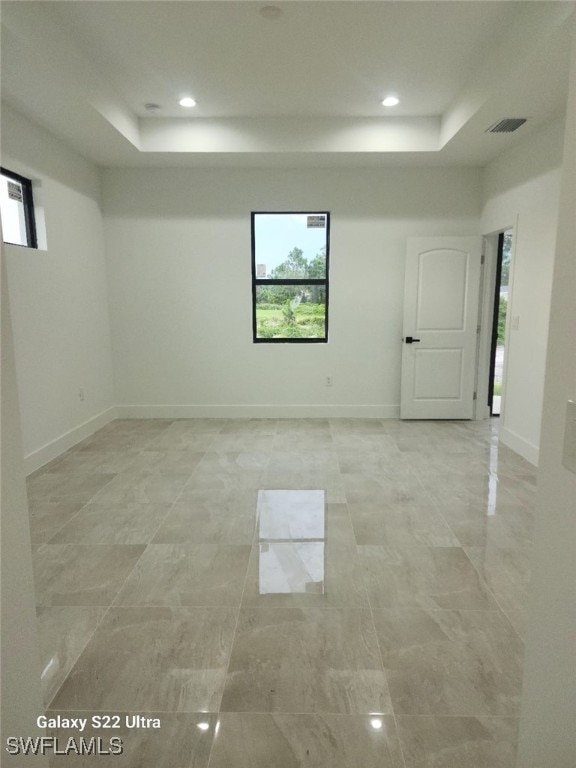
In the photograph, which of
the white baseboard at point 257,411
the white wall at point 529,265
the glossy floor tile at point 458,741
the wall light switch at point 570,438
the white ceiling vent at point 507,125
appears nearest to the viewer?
the wall light switch at point 570,438

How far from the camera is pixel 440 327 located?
17.0 feet

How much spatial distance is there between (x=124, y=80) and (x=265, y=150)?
137 cm

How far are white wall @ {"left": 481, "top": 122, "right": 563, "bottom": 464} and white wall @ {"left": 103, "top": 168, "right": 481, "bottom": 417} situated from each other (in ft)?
2.93

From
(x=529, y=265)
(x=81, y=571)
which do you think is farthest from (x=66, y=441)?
(x=529, y=265)

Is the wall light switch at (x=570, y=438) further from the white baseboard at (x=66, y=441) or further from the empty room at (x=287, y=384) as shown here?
the white baseboard at (x=66, y=441)

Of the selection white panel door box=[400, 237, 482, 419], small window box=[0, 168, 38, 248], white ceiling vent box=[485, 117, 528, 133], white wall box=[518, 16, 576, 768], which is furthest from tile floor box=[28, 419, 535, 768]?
white ceiling vent box=[485, 117, 528, 133]

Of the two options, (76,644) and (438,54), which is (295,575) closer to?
(76,644)

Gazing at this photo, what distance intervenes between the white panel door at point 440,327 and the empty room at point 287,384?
0.11 ft

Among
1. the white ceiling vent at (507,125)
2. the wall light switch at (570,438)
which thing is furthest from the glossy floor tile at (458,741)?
the white ceiling vent at (507,125)

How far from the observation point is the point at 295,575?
229 cm

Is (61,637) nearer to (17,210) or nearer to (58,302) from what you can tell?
(58,302)

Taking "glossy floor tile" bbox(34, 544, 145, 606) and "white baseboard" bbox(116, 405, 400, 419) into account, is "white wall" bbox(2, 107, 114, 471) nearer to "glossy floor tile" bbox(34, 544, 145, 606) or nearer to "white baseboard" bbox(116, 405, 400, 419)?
"white baseboard" bbox(116, 405, 400, 419)

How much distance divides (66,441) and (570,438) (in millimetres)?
4322

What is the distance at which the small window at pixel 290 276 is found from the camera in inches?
204
